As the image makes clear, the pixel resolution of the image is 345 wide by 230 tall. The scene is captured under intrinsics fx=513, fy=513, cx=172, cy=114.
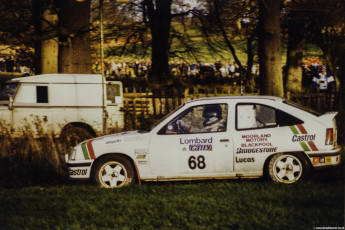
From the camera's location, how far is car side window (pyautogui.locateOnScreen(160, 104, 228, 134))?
8219 millimetres

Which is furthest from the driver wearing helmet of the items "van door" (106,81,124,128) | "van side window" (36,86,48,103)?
"van side window" (36,86,48,103)

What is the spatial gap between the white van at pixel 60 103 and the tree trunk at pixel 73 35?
3.32 ft

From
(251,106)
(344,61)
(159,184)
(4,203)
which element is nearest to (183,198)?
(159,184)

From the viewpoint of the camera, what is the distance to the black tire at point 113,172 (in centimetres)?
807

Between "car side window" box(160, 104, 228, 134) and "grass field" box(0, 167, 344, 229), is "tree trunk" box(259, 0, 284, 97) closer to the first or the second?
"grass field" box(0, 167, 344, 229)

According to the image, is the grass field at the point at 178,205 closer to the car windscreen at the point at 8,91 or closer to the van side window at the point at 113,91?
the car windscreen at the point at 8,91

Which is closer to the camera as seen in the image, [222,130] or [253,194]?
[253,194]

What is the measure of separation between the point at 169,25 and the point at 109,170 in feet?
55.0

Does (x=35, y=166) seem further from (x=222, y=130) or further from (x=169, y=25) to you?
(x=169, y=25)

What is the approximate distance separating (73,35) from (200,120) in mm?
7182

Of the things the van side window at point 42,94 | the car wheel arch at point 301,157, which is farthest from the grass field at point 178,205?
the van side window at point 42,94

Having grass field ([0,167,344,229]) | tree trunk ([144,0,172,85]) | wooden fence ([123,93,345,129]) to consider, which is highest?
tree trunk ([144,0,172,85])

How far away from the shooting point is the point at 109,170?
26.7 ft

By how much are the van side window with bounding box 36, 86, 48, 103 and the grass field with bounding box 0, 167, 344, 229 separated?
208 inches
